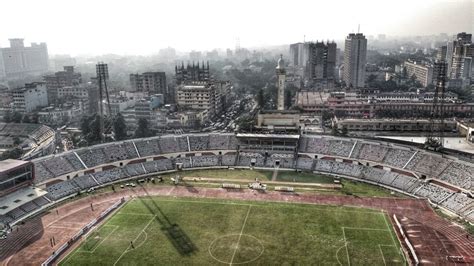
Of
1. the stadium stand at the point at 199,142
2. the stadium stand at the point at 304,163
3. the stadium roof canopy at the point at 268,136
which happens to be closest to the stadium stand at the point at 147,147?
the stadium stand at the point at 199,142

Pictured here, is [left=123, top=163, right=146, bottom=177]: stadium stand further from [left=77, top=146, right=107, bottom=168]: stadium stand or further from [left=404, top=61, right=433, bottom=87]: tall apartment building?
[left=404, top=61, right=433, bottom=87]: tall apartment building

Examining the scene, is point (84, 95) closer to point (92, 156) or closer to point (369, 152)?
point (92, 156)

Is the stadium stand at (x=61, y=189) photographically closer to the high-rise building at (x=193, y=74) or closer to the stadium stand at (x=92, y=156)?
the stadium stand at (x=92, y=156)

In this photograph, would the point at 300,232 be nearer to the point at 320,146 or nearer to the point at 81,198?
the point at 320,146

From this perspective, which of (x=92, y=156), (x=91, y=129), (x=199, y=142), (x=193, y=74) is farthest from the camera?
(x=193, y=74)

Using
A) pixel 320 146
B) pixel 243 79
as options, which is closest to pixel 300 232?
pixel 320 146

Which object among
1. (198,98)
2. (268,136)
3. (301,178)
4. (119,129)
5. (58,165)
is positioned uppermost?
(198,98)

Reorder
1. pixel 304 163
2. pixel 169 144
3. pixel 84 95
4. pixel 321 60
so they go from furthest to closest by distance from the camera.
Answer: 1. pixel 321 60
2. pixel 84 95
3. pixel 169 144
4. pixel 304 163

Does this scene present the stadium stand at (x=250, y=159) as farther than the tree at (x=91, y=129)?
No

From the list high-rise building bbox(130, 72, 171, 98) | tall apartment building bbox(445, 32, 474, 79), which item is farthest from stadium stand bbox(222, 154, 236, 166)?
tall apartment building bbox(445, 32, 474, 79)

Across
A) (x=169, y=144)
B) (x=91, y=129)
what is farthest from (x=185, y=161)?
(x=91, y=129)
